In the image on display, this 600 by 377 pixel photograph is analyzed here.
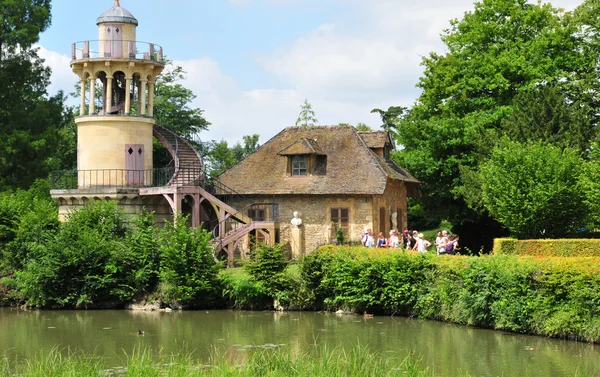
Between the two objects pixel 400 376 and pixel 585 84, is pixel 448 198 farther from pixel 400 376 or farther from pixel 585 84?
pixel 400 376

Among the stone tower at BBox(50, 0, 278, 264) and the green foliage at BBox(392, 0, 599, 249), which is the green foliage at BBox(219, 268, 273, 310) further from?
the green foliage at BBox(392, 0, 599, 249)

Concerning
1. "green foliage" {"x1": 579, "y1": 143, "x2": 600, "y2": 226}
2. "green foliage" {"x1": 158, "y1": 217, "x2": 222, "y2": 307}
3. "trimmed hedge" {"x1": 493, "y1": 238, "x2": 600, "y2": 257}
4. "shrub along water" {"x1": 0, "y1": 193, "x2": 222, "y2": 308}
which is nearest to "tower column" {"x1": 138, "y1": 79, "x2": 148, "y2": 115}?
"shrub along water" {"x1": 0, "y1": 193, "x2": 222, "y2": 308}

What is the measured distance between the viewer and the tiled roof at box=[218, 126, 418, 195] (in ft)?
130

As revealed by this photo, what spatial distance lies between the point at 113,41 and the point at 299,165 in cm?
881

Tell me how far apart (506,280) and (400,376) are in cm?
947

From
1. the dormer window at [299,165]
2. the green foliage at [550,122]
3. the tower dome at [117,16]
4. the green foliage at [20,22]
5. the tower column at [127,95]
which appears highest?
the green foliage at [20,22]

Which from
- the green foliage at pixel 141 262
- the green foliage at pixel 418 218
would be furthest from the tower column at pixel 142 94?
the green foliage at pixel 418 218

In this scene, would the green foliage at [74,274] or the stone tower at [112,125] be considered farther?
the stone tower at [112,125]

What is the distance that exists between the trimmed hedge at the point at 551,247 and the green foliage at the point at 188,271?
898 cm

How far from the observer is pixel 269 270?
107ft

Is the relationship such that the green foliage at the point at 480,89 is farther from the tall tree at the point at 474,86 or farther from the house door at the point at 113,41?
the house door at the point at 113,41

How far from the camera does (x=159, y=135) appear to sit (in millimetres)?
44062

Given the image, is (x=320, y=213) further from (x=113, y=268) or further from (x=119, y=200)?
(x=113, y=268)

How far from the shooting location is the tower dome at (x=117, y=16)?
41.2 metres
